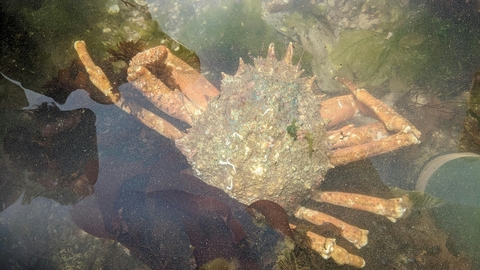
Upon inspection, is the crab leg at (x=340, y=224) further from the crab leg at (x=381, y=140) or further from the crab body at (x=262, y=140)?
the crab leg at (x=381, y=140)

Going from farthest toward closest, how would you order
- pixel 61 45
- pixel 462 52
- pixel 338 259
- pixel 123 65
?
1. pixel 462 52
2. pixel 123 65
3. pixel 61 45
4. pixel 338 259

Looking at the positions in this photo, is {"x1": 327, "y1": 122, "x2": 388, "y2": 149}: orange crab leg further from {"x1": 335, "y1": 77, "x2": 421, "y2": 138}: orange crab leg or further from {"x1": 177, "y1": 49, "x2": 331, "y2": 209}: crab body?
{"x1": 177, "y1": 49, "x2": 331, "y2": 209}: crab body

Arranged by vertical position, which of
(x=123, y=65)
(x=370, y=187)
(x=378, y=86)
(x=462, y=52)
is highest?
(x=462, y=52)

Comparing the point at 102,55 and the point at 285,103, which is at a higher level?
the point at 285,103

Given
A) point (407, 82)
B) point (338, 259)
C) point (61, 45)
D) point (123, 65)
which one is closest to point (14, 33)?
point (61, 45)

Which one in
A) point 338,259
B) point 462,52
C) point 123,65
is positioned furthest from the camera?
point 462,52

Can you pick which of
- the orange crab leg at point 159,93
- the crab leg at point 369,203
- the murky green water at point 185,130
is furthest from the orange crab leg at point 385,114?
the orange crab leg at point 159,93

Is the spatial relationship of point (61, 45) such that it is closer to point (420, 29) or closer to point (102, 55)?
point (102, 55)

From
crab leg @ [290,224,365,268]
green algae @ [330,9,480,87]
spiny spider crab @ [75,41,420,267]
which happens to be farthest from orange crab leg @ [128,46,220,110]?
green algae @ [330,9,480,87]
